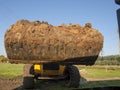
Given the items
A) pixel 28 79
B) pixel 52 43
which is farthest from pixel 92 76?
pixel 52 43

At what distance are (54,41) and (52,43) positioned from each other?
0.05 m

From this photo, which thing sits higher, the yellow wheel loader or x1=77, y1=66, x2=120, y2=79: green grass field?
the yellow wheel loader

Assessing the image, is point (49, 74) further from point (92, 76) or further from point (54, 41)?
point (54, 41)

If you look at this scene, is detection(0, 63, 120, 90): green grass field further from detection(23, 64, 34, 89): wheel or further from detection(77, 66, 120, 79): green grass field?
detection(23, 64, 34, 89): wheel

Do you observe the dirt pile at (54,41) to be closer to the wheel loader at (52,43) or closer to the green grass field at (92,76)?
the wheel loader at (52,43)

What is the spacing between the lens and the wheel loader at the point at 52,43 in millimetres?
4824

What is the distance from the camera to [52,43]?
4.88 m

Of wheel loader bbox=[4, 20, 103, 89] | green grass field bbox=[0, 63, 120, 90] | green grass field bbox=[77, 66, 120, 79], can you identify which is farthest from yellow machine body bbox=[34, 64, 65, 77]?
wheel loader bbox=[4, 20, 103, 89]

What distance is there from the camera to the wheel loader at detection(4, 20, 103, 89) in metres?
4.82

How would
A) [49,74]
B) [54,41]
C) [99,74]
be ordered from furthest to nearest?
[99,74], [49,74], [54,41]

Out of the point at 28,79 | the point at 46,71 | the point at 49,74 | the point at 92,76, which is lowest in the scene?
the point at 92,76

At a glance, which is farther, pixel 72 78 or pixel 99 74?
pixel 99 74

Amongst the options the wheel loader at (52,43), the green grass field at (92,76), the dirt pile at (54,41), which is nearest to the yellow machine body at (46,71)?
the green grass field at (92,76)

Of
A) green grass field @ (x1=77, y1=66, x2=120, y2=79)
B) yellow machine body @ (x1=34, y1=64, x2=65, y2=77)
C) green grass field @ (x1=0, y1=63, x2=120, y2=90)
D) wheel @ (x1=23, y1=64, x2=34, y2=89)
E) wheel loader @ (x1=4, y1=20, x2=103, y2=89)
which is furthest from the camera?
green grass field @ (x1=77, y1=66, x2=120, y2=79)
